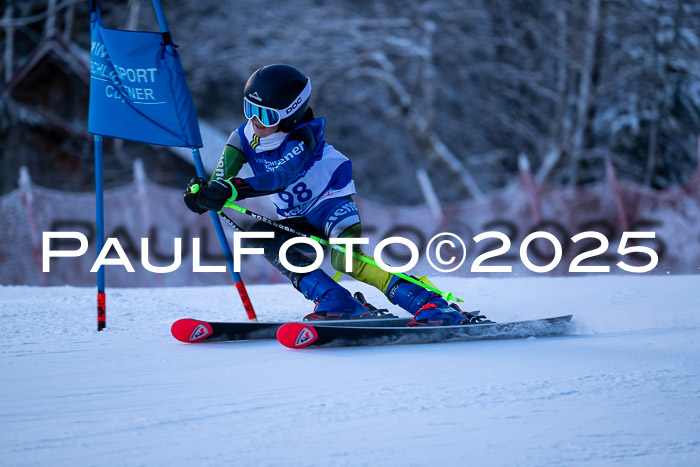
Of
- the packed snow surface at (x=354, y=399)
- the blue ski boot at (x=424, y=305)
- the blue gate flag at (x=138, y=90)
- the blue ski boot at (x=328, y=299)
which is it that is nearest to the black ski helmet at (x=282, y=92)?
the blue gate flag at (x=138, y=90)

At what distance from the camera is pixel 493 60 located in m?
18.6

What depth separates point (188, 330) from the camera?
3.65 metres

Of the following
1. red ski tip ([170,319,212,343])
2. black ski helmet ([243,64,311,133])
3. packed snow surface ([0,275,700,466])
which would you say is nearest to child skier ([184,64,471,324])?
black ski helmet ([243,64,311,133])

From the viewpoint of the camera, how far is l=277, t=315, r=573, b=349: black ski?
136 inches

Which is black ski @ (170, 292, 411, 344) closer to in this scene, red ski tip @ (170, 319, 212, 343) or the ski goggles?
red ski tip @ (170, 319, 212, 343)

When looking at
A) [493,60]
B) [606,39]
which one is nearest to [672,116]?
[606,39]

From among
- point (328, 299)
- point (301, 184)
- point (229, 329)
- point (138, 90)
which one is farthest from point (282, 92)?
point (229, 329)

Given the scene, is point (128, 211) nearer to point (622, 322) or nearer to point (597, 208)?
point (597, 208)

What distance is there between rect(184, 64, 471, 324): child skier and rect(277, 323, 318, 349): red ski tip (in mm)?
447

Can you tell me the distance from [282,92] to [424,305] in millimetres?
1229

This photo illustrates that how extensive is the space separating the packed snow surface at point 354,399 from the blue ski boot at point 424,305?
0.23 meters

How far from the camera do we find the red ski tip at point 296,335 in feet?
11.3

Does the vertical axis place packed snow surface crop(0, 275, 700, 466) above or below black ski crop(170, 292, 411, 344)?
below

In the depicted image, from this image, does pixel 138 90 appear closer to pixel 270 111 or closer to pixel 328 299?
pixel 270 111
